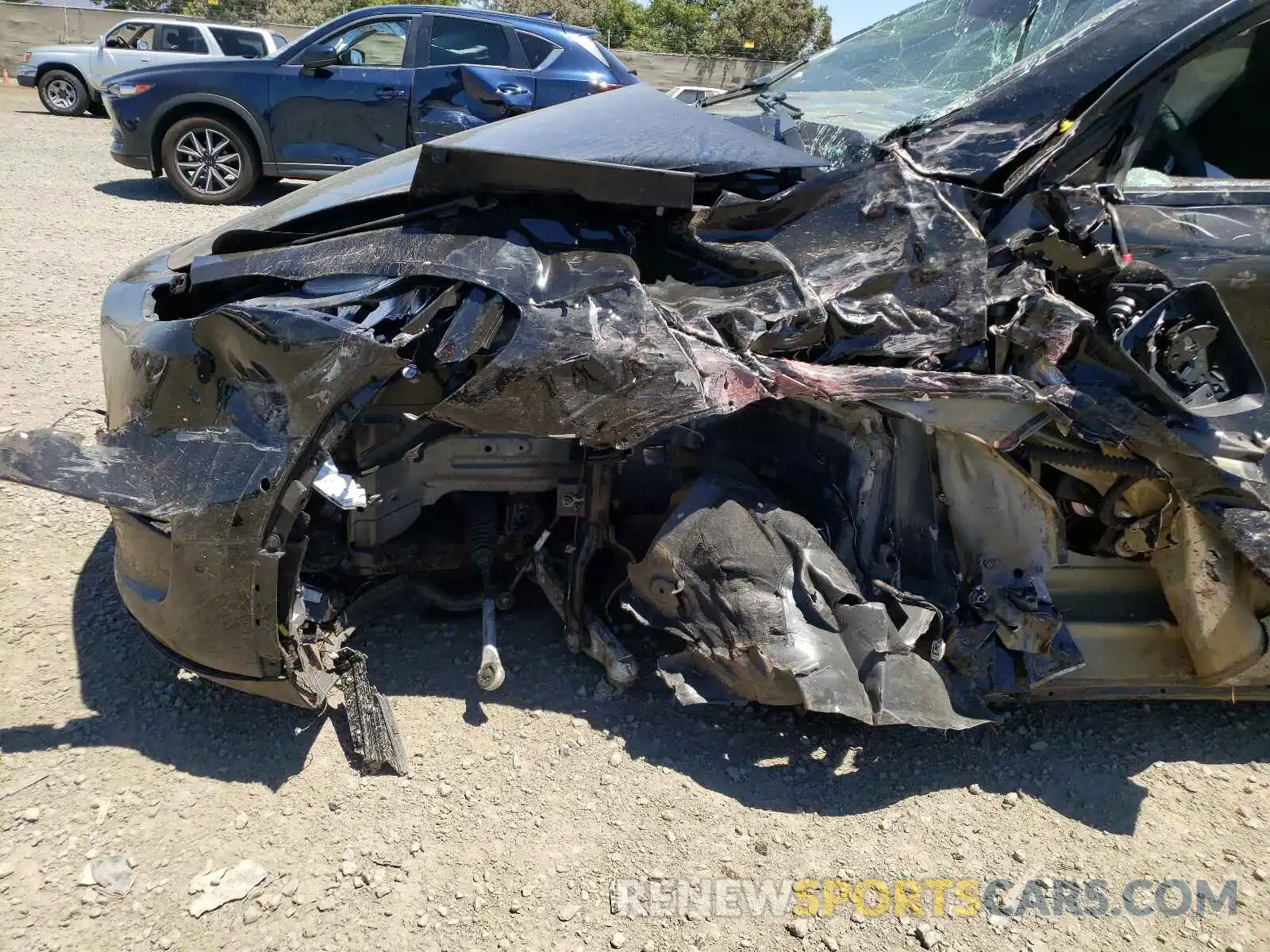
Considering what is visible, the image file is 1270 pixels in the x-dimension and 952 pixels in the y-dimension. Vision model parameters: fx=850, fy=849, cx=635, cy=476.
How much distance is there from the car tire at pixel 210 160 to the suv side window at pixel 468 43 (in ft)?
6.50

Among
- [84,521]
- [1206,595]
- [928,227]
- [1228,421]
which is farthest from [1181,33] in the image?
[84,521]

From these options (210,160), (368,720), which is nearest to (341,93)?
(210,160)

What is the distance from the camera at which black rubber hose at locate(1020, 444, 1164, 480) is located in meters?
2.18

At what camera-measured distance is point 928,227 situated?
2.20m

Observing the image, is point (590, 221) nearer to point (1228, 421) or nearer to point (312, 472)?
point (312, 472)

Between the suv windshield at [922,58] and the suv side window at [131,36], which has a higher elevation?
the suv side window at [131,36]

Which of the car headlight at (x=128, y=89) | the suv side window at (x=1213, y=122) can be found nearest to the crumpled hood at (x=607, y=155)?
the suv side window at (x=1213, y=122)

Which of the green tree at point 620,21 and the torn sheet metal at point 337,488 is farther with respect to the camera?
the green tree at point 620,21

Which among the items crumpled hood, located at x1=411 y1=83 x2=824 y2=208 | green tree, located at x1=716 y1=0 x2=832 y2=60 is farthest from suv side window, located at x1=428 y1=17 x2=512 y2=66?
green tree, located at x1=716 y1=0 x2=832 y2=60

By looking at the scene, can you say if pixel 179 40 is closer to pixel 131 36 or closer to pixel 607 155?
pixel 131 36

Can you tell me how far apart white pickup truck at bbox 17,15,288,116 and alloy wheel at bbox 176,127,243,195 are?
3.32 m

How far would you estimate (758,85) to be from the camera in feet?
12.0

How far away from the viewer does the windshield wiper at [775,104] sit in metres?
3.05

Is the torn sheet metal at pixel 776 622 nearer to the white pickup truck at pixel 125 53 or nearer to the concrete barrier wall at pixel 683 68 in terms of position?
the white pickup truck at pixel 125 53
